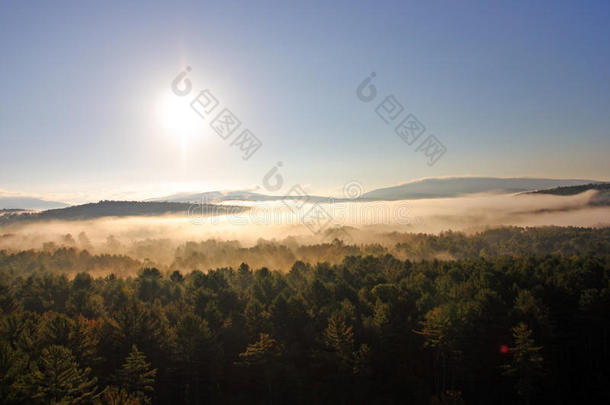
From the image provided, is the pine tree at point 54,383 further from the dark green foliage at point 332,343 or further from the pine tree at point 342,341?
the pine tree at point 342,341

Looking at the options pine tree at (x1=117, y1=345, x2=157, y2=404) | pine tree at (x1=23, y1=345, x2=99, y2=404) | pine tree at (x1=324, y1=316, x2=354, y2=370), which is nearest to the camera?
pine tree at (x1=23, y1=345, x2=99, y2=404)

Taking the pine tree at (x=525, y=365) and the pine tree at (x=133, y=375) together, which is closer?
the pine tree at (x=133, y=375)

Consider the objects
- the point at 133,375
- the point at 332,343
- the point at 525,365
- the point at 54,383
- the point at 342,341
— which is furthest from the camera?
the point at 332,343

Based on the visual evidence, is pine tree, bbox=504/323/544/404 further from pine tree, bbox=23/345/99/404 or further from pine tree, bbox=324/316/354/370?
pine tree, bbox=23/345/99/404

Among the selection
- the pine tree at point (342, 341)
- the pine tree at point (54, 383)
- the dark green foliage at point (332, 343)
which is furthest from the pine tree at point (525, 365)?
the pine tree at point (54, 383)

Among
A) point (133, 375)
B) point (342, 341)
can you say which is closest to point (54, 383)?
point (133, 375)

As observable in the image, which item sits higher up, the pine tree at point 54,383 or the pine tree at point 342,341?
the pine tree at point 54,383

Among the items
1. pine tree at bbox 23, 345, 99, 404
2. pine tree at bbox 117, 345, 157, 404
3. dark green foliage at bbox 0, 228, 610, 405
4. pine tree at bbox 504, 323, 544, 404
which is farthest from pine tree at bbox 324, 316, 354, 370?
pine tree at bbox 23, 345, 99, 404

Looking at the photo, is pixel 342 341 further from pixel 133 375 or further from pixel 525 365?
pixel 133 375

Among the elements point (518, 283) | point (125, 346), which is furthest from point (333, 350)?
point (518, 283)

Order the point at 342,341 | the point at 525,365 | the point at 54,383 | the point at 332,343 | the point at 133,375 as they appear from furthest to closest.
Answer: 1. the point at 332,343
2. the point at 342,341
3. the point at 525,365
4. the point at 133,375
5. the point at 54,383

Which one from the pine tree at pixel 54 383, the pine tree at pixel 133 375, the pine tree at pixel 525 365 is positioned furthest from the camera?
the pine tree at pixel 525 365

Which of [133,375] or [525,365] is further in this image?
[525,365]

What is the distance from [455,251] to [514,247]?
25.6m
